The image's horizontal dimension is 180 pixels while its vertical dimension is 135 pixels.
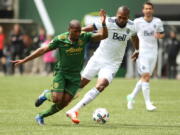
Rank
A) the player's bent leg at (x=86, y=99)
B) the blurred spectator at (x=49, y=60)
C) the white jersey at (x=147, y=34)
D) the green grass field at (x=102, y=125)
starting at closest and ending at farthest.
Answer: the green grass field at (x=102, y=125)
the player's bent leg at (x=86, y=99)
the white jersey at (x=147, y=34)
the blurred spectator at (x=49, y=60)

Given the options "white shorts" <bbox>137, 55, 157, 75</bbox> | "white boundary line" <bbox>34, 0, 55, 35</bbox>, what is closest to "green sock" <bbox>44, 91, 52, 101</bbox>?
"white shorts" <bbox>137, 55, 157, 75</bbox>

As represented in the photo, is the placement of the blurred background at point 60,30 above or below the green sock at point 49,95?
below

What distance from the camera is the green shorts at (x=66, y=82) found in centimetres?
1171

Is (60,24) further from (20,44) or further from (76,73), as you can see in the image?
(76,73)

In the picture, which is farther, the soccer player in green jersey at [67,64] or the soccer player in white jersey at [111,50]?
the soccer player in white jersey at [111,50]

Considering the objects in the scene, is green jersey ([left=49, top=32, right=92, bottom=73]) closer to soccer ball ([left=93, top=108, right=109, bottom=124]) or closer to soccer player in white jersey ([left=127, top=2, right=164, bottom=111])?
soccer ball ([left=93, top=108, right=109, bottom=124])

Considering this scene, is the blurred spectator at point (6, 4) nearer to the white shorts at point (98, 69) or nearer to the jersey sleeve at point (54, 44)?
the white shorts at point (98, 69)

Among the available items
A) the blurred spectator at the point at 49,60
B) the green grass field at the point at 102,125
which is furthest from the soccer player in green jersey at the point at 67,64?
the blurred spectator at the point at 49,60

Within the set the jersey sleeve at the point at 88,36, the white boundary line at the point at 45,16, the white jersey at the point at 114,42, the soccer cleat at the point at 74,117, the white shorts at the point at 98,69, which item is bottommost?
the white boundary line at the point at 45,16

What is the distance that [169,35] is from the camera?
31281 mm

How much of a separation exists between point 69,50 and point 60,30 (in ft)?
68.0

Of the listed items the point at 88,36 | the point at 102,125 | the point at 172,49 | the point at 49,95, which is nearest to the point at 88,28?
the point at 88,36

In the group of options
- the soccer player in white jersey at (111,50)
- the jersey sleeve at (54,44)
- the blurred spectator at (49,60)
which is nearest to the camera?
the jersey sleeve at (54,44)

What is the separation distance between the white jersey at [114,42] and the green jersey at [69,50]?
4.23 feet
